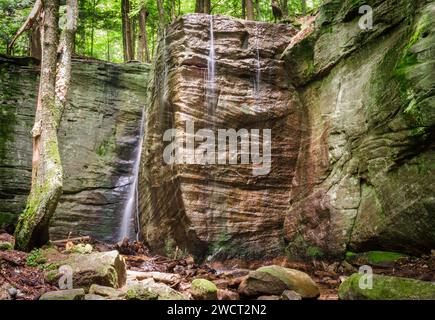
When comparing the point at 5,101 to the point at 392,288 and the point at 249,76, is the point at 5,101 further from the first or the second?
the point at 392,288

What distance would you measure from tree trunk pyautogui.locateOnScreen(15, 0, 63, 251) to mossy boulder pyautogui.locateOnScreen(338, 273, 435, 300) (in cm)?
637

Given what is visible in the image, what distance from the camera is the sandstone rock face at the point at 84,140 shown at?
41.7ft

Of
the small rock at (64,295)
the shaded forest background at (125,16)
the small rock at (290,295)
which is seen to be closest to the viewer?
the small rock at (64,295)

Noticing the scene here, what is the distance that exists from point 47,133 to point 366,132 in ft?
25.2

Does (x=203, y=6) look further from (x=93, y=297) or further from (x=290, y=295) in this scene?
(x=93, y=297)

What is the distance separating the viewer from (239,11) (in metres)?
22.5

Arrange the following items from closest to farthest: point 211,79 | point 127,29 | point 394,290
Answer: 1. point 394,290
2. point 211,79
3. point 127,29

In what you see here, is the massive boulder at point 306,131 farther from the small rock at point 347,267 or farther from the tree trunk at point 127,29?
the tree trunk at point 127,29

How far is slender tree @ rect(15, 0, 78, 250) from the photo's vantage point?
26.7 feet

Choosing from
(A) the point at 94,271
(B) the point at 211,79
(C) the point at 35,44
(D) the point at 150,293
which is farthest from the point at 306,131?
(C) the point at 35,44

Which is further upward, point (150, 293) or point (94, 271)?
point (94, 271)

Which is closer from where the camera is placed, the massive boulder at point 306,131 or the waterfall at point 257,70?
the massive boulder at point 306,131

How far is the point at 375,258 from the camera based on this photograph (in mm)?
8383

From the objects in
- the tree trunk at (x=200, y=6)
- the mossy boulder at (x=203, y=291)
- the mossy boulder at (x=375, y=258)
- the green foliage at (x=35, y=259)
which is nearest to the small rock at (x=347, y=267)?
the mossy boulder at (x=375, y=258)
